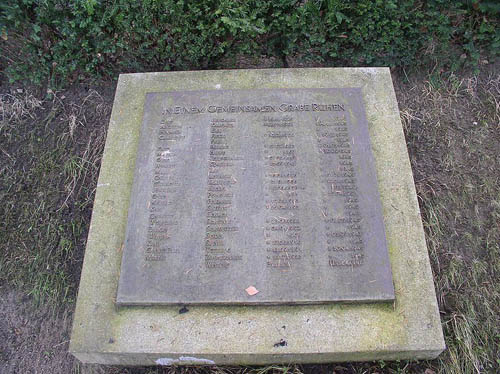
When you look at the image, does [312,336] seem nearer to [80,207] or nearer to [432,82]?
[80,207]

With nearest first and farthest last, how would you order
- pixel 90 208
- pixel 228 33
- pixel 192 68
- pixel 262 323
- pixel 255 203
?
pixel 262 323 < pixel 255 203 < pixel 90 208 < pixel 228 33 < pixel 192 68

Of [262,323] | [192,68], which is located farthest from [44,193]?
[262,323]

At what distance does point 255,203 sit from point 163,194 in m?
0.76

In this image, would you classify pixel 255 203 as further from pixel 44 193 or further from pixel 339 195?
pixel 44 193

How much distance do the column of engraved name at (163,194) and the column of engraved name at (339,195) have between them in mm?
1216

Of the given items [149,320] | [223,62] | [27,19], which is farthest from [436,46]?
[27,19]

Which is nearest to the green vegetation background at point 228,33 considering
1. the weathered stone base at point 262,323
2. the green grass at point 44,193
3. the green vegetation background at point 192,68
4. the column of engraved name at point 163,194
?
the green vegetation background at point 192,68

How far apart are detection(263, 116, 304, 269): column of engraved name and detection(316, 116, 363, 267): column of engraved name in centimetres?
23

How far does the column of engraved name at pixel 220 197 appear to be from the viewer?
2.72 meters

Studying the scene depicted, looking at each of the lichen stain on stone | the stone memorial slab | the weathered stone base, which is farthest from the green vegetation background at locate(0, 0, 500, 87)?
the lichen stain on stone

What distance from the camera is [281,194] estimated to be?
289cm

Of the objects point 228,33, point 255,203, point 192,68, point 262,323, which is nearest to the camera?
point 262,323

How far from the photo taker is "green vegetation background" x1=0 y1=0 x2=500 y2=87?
3658mm

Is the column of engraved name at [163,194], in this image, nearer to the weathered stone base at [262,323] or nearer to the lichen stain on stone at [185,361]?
the weathered stone base at [262,323]
